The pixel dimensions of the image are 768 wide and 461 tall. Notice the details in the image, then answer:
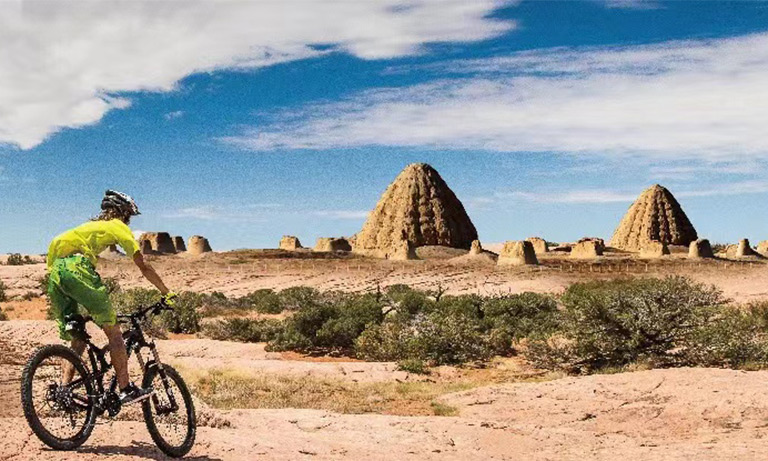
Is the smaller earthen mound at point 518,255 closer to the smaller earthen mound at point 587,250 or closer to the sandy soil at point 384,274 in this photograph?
the sandy soil at point 384,274

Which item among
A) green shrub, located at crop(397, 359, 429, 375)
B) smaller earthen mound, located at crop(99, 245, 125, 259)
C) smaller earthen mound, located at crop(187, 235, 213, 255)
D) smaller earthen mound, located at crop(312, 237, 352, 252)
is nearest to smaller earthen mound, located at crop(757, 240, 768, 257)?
smaller earthen mound, located at crop(312, 237, 352, 252)

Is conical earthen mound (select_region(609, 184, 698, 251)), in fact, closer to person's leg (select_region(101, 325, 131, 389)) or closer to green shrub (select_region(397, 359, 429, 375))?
green shrub (select_region(397, 359, 429, 375))

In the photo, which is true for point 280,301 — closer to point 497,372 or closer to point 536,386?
point 497,372

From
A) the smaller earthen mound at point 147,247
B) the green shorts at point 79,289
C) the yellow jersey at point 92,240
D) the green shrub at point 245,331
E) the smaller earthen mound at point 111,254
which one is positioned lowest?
the green shrub at point 245,331

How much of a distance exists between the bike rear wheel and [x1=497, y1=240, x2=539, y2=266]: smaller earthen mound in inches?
1737

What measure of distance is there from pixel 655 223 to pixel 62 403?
88.2 m

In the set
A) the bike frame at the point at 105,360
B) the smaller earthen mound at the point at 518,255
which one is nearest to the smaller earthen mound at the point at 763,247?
the smaller earthen mound at the point at 518,255

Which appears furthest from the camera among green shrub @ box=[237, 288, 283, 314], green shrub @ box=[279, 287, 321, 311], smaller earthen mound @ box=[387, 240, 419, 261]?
smaller earthen mound @ box=[387, 240, 419, 261]

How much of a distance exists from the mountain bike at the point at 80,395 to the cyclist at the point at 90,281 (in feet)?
0.29

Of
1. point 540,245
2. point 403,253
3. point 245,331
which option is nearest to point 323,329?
point 245,331

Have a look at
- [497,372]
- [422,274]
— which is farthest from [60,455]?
[422,274]

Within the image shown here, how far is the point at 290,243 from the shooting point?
7100 centimetres

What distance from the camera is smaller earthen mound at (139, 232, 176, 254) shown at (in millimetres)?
Answer: 61438

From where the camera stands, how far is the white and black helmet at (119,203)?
637cm
